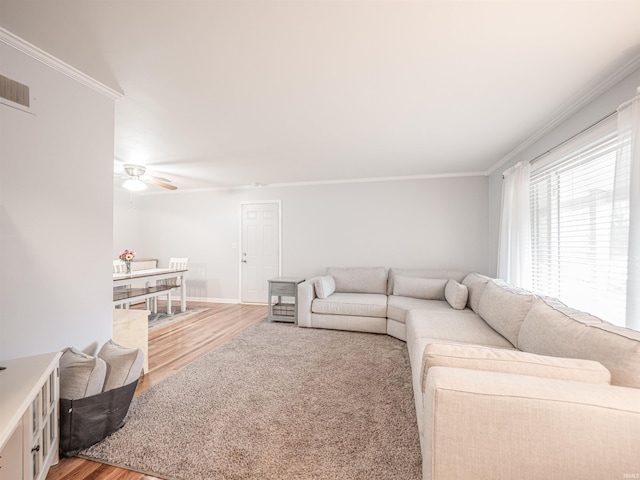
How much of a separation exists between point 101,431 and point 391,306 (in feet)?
10.0

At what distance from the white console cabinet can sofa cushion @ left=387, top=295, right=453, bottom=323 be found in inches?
124

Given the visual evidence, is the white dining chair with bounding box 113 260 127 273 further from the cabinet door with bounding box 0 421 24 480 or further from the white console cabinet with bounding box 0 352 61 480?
the cabinet door with bounding box 0 421 24 480

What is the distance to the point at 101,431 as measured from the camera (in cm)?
161

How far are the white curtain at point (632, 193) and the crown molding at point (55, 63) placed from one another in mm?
3472

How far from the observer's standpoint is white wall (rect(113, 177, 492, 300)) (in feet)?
14.6

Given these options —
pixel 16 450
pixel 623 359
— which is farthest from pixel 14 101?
pixel 623 359

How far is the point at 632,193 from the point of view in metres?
1.56

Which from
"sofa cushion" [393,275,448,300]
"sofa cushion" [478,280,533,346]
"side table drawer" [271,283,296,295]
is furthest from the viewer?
"side table drawer" [271,283,296,295]

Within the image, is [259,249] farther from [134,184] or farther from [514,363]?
[514,363]

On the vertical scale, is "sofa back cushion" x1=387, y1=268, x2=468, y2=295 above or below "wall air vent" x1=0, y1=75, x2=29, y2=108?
below

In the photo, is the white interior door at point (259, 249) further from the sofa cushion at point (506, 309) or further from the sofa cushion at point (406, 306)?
the sofa cushion at point (506, 309)

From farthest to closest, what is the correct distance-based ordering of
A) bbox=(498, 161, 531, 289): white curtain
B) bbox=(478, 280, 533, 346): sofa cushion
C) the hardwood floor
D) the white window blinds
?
bbox=(498, 161, 531, 289): white curtain, bbox=(478, 280, 533, 346): sofa cushion, the white window blinds, the hardwood floor

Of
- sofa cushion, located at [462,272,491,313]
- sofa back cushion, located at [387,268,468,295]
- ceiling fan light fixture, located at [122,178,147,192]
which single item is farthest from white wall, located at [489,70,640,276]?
ceiling fan light fixture, located at [122,178,147,192]

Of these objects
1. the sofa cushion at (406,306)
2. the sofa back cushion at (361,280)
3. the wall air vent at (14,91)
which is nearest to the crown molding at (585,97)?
the sofa cushion at (406,306)
